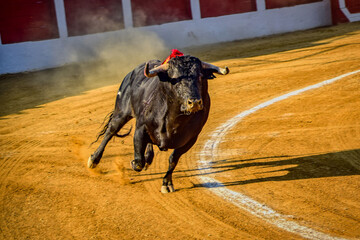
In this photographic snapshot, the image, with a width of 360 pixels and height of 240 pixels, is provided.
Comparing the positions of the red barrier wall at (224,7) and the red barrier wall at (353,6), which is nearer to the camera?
the red barrier wall at (224,7)

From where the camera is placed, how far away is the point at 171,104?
5.98 m

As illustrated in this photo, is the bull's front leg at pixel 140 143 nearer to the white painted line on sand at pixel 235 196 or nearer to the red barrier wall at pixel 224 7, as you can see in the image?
the white painted line on sand at pixel 235 196

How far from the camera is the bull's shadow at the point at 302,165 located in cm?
671

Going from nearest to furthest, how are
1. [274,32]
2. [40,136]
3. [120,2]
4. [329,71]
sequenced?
1. [40,136]
2. [329,71]
3. [120,2]
4. [274,32]

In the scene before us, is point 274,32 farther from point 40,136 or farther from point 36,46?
point 40,136

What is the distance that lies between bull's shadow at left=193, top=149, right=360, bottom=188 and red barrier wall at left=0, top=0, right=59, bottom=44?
12.6 metres

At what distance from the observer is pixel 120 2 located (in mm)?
19375

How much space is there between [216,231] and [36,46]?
14.5 meters

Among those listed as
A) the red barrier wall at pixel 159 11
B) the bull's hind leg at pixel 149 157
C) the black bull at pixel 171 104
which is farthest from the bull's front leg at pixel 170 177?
the red barrier wall at pixel 159 11

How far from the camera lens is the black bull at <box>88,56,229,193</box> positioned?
559 cm

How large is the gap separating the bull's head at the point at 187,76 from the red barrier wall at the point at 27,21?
1341cm

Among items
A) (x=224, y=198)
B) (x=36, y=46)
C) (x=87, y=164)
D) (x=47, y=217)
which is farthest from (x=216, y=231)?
(x=36, y=46)

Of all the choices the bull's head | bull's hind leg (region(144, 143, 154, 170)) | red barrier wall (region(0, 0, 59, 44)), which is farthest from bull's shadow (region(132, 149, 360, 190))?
red barrier wall (region(0, 0, 59, 44))

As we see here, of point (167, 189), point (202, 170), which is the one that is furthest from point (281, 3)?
point (167, 189)
